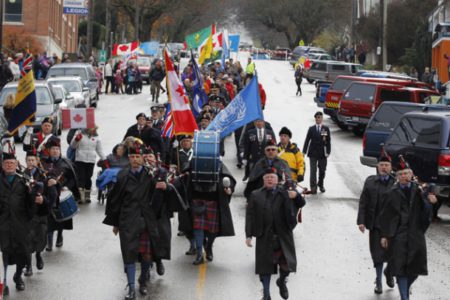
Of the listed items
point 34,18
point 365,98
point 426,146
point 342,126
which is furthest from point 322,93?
point 34,18

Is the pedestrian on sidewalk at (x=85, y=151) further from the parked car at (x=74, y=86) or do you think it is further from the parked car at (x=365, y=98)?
the parked car at (x=74, y=86)

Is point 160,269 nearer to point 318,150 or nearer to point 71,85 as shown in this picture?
point 318,150

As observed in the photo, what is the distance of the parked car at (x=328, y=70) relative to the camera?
54.1m

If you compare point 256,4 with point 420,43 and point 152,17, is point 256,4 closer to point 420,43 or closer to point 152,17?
point 152,17

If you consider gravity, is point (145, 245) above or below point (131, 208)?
below

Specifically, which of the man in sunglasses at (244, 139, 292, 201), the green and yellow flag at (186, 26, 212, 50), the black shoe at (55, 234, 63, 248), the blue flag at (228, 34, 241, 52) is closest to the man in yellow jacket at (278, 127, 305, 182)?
the man in sunglasses at (244, 139, 292, 201)

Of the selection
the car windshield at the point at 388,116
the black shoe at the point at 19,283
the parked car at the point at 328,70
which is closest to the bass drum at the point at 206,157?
the black shoe at the point at 19,283

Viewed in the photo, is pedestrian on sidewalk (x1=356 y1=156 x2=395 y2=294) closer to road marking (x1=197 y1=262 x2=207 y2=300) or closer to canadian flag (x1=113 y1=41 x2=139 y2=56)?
road marking (x1=197 y1=262 x2=207 y2=300)

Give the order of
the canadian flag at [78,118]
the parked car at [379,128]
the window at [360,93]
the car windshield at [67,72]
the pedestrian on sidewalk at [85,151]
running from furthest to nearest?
the car windshield at [67,72] → the window at [360,93] → the parked car at [379,128] → the pedestrian on sidewalk at [85,151] → the canadian flag at [78,118]

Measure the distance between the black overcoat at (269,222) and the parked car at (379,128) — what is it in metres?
10.5

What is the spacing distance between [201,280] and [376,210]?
2.32m

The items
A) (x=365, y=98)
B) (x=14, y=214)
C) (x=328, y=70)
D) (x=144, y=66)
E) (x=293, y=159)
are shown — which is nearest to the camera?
(x=14, y=214)

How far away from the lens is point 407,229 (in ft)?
37.5

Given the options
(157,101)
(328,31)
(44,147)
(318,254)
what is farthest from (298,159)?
(328,31)
